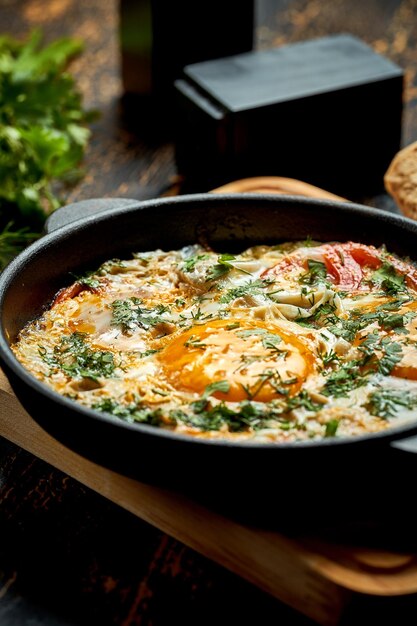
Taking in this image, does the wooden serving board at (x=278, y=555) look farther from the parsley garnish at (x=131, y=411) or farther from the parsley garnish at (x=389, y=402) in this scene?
the parsley garnish at (x=389, y=402)

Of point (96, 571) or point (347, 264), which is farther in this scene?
point (347, 264)

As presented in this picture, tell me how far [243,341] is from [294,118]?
2.42 meters

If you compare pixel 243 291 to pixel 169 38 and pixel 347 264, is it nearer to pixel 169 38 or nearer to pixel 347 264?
pixel 347 264

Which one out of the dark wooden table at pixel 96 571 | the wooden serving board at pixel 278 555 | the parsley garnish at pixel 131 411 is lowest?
the dark wooden table at pixel 96 571

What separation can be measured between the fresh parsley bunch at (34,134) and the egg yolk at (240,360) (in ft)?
5.56

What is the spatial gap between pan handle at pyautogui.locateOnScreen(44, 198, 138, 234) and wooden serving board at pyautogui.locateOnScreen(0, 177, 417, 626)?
1.10 metres

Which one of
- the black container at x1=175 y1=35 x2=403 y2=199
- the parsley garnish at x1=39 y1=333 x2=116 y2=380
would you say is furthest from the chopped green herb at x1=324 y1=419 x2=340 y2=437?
the black container at x1=175 y1=35 x2=403 y2=199

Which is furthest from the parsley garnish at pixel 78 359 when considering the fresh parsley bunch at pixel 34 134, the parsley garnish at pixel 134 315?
the fresh parsley bunch at pixel 34 134

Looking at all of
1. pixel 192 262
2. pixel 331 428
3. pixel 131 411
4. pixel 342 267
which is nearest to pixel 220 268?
pixel 192 262

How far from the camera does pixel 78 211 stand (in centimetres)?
384

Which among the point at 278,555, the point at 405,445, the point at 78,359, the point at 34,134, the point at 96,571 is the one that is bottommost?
the point at 96,571

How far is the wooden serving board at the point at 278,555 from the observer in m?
2.63

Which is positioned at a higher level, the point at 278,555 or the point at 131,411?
the point at 131,411

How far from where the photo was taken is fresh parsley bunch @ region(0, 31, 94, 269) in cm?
486
